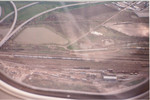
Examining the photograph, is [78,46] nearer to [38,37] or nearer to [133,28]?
[38,37]

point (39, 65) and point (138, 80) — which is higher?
point (39, 65)

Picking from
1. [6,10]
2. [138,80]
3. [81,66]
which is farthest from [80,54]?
[6,10]

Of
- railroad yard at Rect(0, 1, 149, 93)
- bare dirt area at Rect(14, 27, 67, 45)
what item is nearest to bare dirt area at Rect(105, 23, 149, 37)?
railroad yard at Rect(0, 1, 149, 93)

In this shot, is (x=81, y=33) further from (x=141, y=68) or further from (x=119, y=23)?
(x=141, y=68)

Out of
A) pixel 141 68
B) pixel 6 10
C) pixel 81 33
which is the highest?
pixel 6 10

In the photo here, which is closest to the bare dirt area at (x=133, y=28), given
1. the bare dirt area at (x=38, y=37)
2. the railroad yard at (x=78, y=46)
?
the railroad yard at (x=78, y=46)

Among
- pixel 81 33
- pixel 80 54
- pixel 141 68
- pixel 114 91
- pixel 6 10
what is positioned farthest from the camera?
pixel 6 10

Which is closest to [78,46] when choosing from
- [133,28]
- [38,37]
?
[38,37]

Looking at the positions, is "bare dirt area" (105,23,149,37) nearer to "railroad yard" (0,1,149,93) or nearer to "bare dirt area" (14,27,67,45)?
"railroad yard" (0,1,149,93)

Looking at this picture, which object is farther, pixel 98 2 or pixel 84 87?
pixel 98 2
